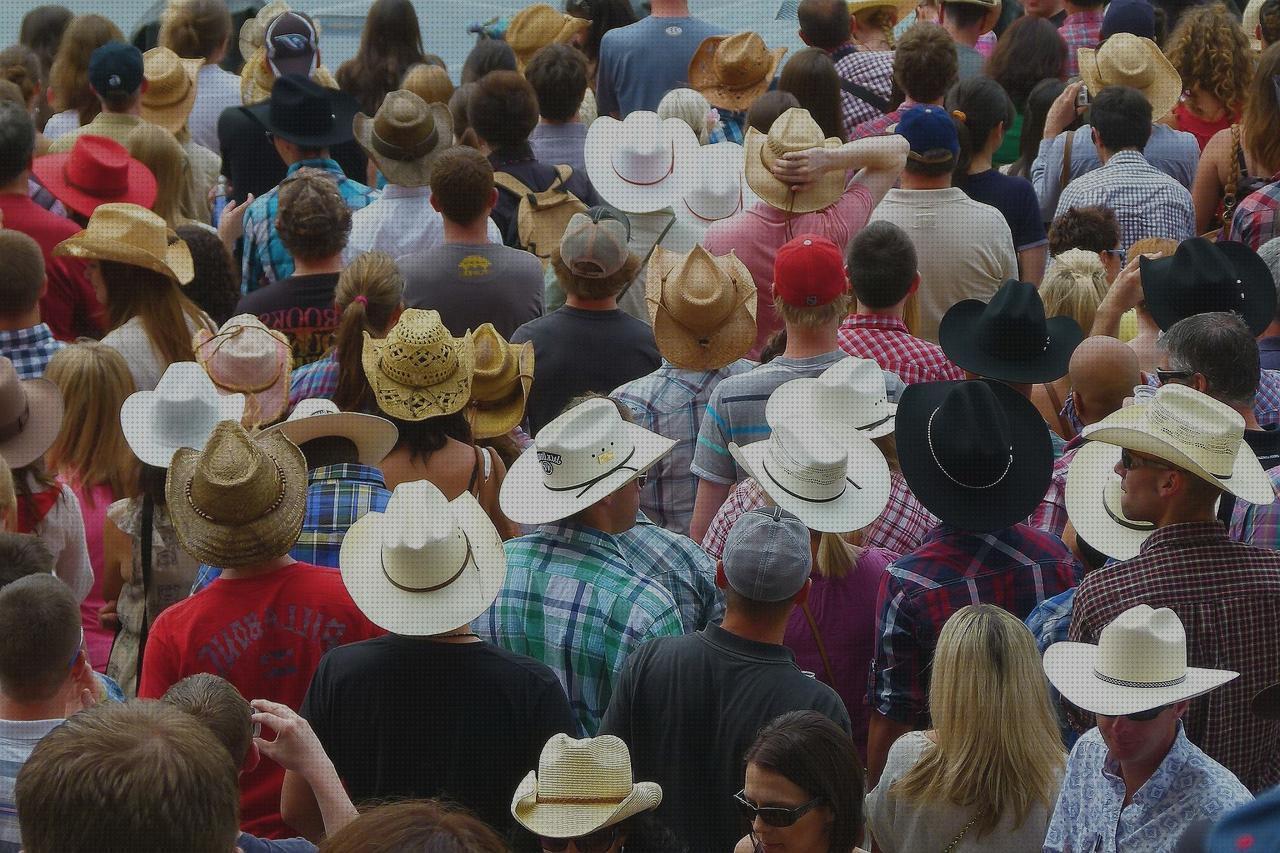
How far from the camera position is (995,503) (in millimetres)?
3748

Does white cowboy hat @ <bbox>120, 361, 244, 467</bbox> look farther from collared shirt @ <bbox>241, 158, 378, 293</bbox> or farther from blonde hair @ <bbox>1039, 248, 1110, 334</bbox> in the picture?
blonde hair @ <bbox>1039, 248, 1110, 334</bbox>

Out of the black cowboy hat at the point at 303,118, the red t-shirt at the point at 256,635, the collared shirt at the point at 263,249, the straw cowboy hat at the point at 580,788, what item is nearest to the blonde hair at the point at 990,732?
the straw cowboy hat at the point at 580,788

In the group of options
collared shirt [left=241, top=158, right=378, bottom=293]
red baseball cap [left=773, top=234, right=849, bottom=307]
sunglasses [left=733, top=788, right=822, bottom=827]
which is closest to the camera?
sunglasses [left=733, top=788, right=822, bottom=827]

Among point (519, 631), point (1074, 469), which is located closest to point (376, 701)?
point (519, 631)

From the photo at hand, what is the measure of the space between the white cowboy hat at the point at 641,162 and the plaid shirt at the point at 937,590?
307 centimetres

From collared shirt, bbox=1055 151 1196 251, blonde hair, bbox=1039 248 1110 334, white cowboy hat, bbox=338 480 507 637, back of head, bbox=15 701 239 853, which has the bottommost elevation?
collared shirt, bbox=1055 151 1196 251

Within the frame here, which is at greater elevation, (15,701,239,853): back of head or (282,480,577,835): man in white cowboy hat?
(15,701,239,853): back of head

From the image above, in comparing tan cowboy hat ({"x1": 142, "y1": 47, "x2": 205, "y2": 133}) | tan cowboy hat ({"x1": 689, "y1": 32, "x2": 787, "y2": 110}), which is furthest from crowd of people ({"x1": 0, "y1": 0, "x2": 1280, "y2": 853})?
tan cowboy hat ({"x1": 142, "y1": 47, "x2": 205, "y2": 133})

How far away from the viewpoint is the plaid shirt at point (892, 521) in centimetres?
423

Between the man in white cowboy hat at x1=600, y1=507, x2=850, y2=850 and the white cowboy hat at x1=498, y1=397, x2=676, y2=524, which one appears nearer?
the man in white cowboy hat at x1=600, y1=507, x2=850, y2=850

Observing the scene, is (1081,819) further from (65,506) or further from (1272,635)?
(65,506)

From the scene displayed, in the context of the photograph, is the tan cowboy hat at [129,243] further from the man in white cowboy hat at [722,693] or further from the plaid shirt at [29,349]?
the man in white cowboy hat at [722,693]

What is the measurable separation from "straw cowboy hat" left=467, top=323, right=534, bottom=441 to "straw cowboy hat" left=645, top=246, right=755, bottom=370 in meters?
0.44

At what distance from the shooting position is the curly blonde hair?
286 inches
